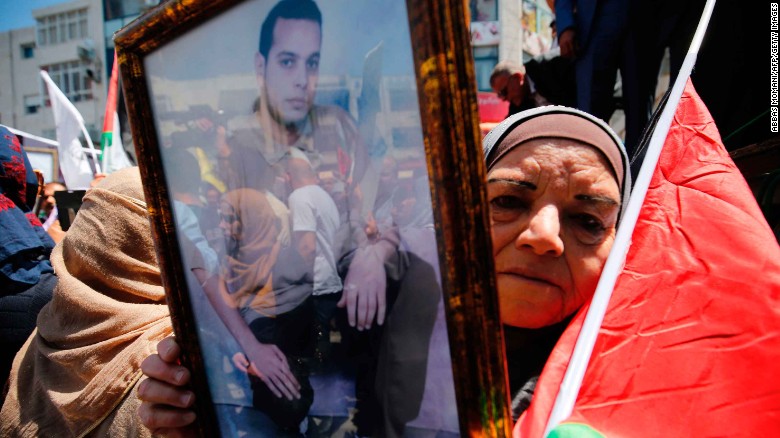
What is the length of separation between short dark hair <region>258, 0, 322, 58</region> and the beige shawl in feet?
3.86

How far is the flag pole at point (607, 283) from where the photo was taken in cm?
76

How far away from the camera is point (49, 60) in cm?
2653

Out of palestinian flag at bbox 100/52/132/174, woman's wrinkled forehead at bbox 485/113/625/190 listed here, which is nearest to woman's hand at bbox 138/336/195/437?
woman's wrinkled forehead at bbox 485/113/625/190

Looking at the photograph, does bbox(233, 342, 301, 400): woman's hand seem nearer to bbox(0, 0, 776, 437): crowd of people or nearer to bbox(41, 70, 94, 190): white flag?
bbox(0, 0, 776, 437): crowd of people

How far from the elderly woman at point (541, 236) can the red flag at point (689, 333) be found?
2.9 inches

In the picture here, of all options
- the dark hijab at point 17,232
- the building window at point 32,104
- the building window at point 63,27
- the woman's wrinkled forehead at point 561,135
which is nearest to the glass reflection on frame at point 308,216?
the woman's wrinkled forehead at point 561,135

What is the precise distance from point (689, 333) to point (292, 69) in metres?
0.79

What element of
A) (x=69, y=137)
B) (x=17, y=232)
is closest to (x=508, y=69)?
(x=17, y=232)

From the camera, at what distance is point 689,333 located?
2.73 feet

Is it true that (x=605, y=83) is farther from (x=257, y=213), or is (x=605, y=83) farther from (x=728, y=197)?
(x=257, y=213)

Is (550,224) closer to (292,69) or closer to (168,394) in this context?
(292,69)

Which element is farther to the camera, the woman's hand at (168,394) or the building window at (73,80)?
the building window at (73,80)

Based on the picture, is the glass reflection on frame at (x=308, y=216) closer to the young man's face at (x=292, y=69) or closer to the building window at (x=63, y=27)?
the young man's face at (x=292, y=69)

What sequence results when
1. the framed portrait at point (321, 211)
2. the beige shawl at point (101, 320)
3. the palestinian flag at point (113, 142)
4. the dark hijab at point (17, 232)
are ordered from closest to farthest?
the framed portrait at point (321, 211) < the beige shawl at point (101, 320) < the dark hijab at point (17, 232) < the palestinian flag at point (113, 142)
